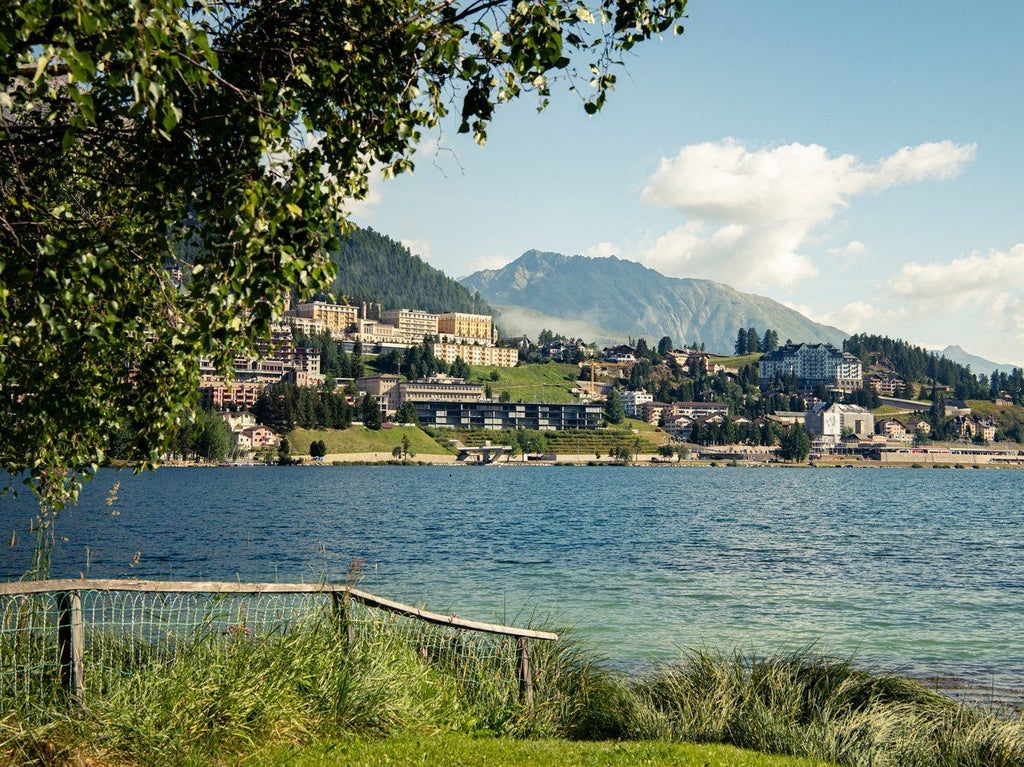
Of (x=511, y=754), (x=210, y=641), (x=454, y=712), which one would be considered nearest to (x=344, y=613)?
(x=210, y=641)

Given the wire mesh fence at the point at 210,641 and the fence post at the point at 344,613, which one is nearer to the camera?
the wire mesh fence at the point at 210,641

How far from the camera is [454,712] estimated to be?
37.4 ft

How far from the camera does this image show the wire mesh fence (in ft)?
28.0

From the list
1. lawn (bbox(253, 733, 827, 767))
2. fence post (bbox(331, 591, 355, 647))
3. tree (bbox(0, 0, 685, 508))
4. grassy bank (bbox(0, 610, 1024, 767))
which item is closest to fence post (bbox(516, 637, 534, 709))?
grassy bank (bbox(0, 610, 1024, 767))

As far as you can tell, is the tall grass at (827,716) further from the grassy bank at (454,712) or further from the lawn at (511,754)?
the lawn at (511,754)

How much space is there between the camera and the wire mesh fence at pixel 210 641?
8527mm

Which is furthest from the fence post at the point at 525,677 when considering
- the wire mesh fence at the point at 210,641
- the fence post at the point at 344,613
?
the fence post at the point at 344,613

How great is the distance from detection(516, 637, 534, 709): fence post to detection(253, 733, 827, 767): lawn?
1.01 m

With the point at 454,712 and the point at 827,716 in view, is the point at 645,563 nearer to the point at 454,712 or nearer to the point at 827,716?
the point at 827,716

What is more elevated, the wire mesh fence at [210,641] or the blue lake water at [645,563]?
the wire mesh fence at [210,641]

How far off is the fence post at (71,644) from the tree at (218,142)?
68.6 inches

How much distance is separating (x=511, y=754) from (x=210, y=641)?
3.59 m

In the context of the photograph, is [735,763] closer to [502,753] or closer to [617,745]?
[617,745]

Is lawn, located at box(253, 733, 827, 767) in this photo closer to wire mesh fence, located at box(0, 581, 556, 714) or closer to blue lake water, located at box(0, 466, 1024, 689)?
wire mesh fence, located at box(0, 581, 556, 714)
